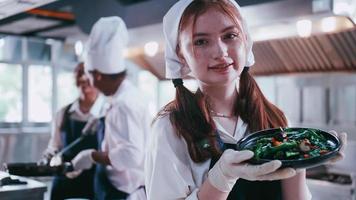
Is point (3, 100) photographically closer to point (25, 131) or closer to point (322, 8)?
point (25, 131)

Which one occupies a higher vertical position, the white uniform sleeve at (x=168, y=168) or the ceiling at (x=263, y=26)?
the ceiling at (x=263, y=26)

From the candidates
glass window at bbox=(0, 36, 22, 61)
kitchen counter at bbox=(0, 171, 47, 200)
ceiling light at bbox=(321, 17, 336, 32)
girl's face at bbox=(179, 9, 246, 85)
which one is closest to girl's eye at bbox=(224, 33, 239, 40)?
girl's face at bbox=(179, 9, 246, 85)

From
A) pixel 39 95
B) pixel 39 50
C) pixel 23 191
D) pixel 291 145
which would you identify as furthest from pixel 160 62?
pixel 291 145

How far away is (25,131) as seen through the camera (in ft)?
13.1

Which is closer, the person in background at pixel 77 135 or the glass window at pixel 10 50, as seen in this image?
the person in background at pixel 77 135

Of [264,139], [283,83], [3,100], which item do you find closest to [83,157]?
[3,100]

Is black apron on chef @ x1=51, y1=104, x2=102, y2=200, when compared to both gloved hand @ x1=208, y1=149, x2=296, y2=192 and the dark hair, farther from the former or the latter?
gloved hand @ x1=208, y1=149, x2=296, y2=192

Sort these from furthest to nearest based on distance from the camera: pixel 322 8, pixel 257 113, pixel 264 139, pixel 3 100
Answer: pixel 3 100
pixel 322 8
pixel 257 113
pixel 264 139

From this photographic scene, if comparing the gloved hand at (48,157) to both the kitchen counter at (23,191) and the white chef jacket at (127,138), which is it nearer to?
the white chef jacket at (127,138)

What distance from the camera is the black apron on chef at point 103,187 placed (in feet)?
7.53

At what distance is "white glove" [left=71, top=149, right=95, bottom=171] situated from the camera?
236 cm

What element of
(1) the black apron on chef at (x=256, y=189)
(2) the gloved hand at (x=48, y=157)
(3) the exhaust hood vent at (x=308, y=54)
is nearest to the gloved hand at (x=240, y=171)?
(1) the black apron on chef at (x=256, y=189)

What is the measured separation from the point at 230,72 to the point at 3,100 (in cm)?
237

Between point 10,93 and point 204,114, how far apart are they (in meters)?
2.48
